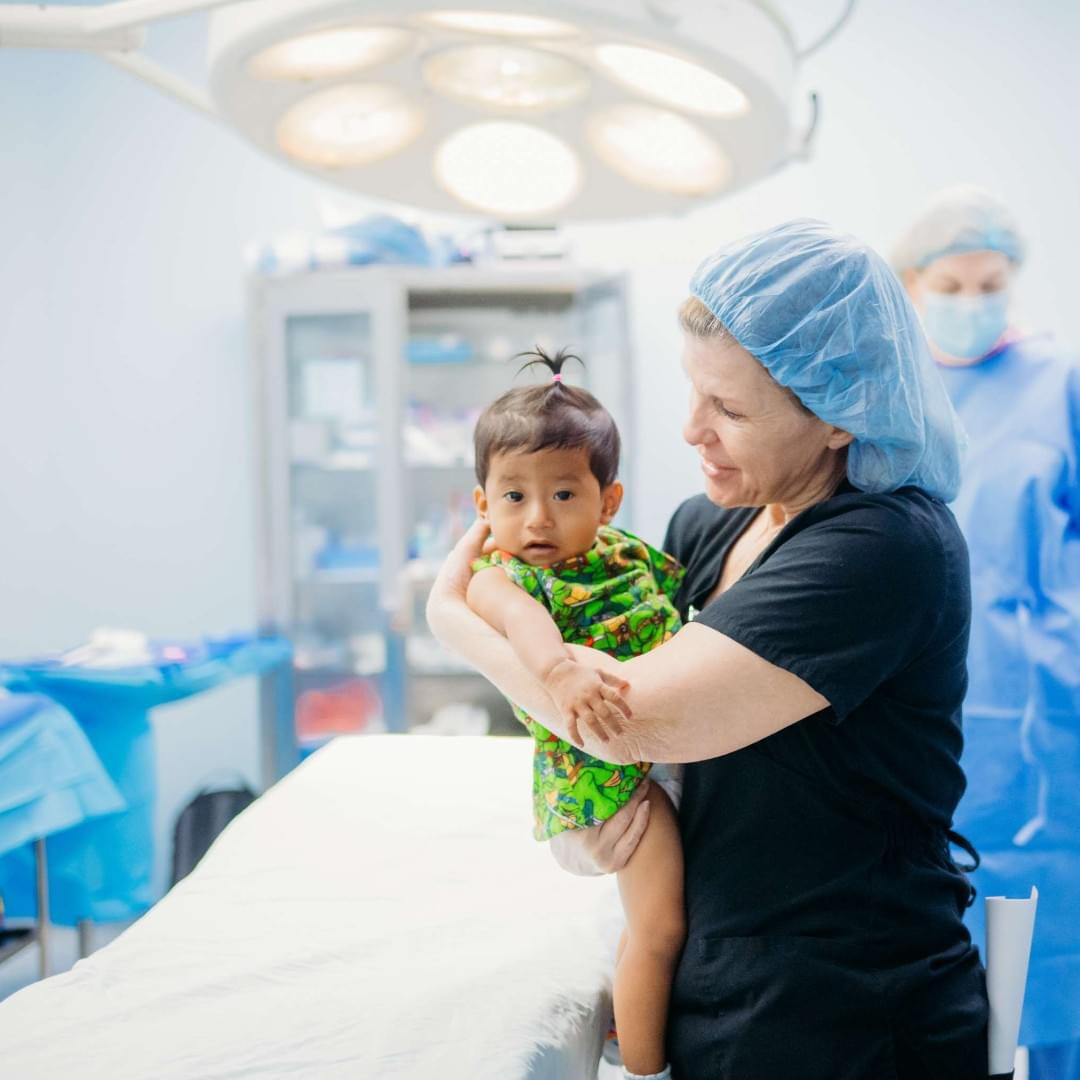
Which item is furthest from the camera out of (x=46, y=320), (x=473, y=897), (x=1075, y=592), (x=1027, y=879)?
(x=46, y=320)

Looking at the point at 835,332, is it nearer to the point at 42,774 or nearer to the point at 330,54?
the point at 330,54

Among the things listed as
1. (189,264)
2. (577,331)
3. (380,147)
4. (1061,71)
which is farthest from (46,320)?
(1061,71)

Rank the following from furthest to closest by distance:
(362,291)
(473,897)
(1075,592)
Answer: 1. (362,291)
2. (1075,592)
3. (473,897)

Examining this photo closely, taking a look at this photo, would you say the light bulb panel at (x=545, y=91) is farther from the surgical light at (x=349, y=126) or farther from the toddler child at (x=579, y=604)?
the toddler child at (x=579, y=604)

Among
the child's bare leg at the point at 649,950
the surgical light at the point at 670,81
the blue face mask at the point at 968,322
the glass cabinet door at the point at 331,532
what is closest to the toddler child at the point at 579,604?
the child's bare leg at the point at 649,950

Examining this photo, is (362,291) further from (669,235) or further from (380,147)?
(380,147)

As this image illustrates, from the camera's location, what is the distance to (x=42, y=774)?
211 centimetres

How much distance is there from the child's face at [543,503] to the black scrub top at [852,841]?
25cm

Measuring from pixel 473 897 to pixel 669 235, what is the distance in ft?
9.34

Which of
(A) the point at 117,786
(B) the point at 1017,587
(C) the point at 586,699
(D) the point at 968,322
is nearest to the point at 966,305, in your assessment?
(D) the point at 968,322

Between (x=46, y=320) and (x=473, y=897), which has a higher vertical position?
(x=46, y=320)

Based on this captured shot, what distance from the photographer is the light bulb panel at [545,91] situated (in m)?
0.74

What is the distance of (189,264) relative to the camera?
369cm

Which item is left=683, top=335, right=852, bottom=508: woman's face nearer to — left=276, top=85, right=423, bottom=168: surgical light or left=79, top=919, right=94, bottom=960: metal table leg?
left=276, top=85, right=423, bottom=168: surgical light
